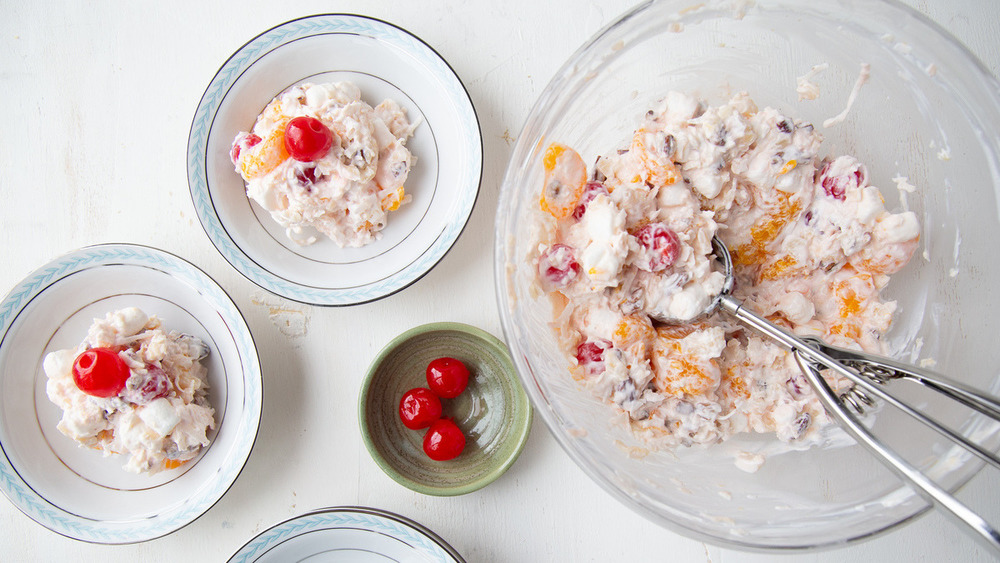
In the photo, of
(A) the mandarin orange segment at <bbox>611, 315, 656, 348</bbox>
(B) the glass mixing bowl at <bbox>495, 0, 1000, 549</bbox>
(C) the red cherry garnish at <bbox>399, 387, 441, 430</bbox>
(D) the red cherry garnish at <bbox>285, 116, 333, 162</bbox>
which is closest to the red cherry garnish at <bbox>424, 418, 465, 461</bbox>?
(C) the red cherry garnish at <bbox>399, 387, 441, 430</bbox>

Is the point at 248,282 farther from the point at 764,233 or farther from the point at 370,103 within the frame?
the point at 764,233

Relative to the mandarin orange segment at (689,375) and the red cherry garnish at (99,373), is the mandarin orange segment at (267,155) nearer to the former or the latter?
the red cherry garnish at (99,373)

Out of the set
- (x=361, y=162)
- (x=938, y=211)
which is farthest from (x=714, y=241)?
(x=361, y=162)

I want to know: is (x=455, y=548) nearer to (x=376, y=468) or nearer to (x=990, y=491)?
(x=376, y=468)

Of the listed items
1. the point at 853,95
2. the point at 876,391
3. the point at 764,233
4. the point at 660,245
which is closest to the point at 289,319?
the point at 660,245

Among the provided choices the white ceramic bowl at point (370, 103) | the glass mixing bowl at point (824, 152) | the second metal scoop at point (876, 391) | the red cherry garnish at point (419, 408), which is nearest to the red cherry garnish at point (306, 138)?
the white ceramic bowl at point (370, 103)
